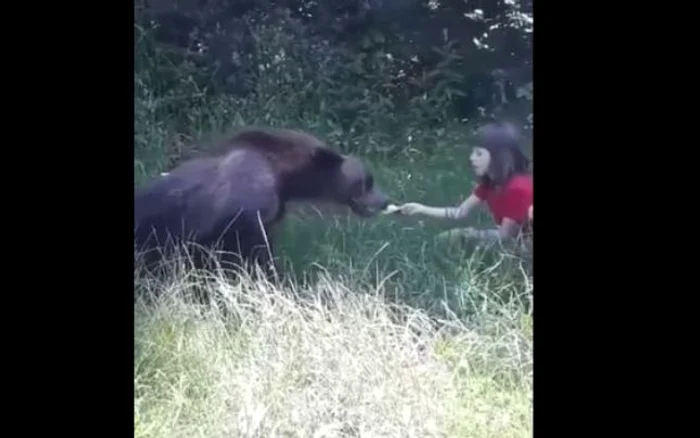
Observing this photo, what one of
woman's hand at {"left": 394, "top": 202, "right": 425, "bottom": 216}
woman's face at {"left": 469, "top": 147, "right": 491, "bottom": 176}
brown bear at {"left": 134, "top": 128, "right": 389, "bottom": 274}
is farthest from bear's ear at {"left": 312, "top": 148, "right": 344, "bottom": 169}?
woman's face at {"left": 469, "top": 147, "right": 491, "bottom": 176}

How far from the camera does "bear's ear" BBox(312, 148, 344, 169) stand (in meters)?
1.61

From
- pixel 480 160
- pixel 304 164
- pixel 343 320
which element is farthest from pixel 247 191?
pixel 480 160

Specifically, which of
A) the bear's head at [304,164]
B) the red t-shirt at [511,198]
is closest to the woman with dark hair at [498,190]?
the red t-shirt at [511,198]

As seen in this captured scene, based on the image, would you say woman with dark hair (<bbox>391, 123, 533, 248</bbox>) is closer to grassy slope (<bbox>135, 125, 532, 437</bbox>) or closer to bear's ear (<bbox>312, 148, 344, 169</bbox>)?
grassy slope (<bbox>135, 125, 532, 437</bbox>)

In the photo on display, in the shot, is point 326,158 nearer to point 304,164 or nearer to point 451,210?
point 304,164

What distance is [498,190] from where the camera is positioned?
5.16 ft

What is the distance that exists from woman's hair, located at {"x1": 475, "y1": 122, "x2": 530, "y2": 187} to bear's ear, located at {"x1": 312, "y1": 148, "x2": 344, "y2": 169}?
250 mm

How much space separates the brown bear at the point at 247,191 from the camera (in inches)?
63.1

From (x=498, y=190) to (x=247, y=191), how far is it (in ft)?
1.48

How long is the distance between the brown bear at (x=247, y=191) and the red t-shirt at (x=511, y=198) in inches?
7.4

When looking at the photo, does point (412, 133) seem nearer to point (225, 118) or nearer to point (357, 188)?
point (357, 188)
